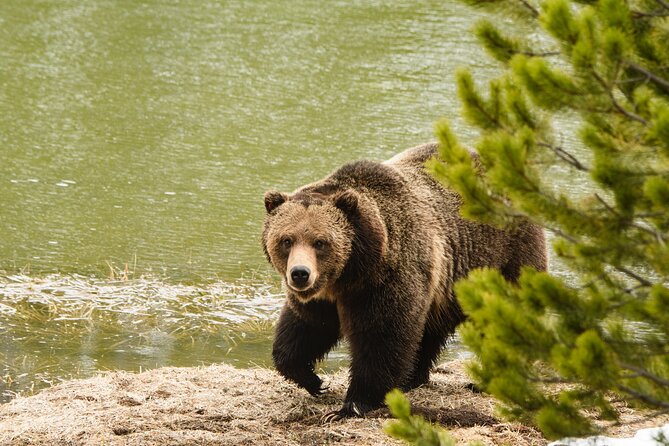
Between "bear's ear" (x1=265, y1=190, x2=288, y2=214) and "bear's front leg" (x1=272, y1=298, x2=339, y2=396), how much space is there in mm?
668

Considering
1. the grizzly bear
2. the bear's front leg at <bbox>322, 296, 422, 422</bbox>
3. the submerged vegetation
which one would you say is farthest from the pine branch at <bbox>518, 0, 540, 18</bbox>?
the submerged vegetation

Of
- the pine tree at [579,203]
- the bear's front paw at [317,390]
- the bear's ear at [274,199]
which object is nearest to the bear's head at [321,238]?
the bear's ear at [274,199]

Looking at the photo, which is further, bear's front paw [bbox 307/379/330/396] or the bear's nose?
bear's front paw [bbox 307/379/330/396]

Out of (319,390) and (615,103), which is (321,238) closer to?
(319,390)

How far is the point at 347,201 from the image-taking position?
247 inches

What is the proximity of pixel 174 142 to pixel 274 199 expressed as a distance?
A: 31.6 feet

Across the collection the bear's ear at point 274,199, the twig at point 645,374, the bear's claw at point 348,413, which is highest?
the twig at point 645,374

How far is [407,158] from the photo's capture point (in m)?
7.32

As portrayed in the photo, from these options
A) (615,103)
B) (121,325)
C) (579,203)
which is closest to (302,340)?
(121,325)

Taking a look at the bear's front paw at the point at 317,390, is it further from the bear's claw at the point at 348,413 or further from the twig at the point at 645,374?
the twig at the point at 645,374

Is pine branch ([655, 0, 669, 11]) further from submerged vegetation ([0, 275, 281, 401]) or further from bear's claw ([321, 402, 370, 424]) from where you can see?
submerged vegetation ([0, 275, 281, 401])

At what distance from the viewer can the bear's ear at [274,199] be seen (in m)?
6.31

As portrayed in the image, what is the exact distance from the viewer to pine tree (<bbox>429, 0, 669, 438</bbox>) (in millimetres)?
3709

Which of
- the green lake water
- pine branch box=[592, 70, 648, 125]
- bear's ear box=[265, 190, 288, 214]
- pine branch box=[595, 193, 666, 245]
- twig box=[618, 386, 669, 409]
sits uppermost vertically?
pine branch box=[592, 70, 648, 125]
